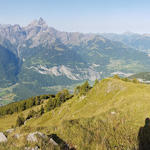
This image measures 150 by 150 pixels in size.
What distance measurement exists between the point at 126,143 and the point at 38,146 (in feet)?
24.8

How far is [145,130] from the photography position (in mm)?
16172

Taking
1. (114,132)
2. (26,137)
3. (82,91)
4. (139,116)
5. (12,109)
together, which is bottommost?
(12,109)

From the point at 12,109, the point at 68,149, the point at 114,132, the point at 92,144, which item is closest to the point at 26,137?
the point at 68,149

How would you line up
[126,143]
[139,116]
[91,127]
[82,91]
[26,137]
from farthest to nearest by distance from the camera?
[82,91], [139,116], [91,127], [126,143], [26,137]

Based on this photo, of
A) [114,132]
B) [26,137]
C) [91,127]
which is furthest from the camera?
[91,127]

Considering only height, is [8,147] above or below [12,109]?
above

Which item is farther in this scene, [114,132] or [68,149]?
[114,132]

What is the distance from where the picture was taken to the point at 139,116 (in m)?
21.7

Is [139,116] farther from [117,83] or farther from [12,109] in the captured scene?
[12,109]

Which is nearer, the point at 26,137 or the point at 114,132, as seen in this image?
the point at 26,137

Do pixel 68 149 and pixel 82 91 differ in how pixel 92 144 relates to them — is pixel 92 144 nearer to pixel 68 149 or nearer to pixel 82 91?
pixel 68 149

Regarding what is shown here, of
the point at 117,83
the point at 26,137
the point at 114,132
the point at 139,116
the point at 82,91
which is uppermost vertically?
the point at 26,137

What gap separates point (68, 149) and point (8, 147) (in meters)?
4.54

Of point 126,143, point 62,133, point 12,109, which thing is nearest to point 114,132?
point 126,143
